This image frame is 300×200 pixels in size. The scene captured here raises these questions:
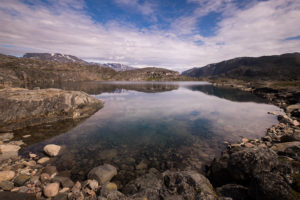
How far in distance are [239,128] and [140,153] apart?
18322 millimetres

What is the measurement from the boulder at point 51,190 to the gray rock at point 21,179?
2.23 metres

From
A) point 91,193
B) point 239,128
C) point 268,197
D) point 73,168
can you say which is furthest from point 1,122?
point 239,128

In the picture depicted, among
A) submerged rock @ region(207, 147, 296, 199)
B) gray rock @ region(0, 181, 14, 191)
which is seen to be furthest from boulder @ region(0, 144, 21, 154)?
submerged rock @ region(207, 147, 296, 199)

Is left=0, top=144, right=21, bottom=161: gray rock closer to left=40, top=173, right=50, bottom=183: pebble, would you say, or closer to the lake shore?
the lake shore

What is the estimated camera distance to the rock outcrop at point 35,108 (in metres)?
21.7

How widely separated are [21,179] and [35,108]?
18.8 meters

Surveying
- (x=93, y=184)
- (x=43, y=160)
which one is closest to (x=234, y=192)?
(x=93, y=184)

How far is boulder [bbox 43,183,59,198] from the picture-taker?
8938 mm

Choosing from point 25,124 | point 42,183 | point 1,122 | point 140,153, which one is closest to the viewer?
point 42,183

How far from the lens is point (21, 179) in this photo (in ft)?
32.9

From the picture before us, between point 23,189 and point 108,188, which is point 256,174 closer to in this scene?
point 108,188

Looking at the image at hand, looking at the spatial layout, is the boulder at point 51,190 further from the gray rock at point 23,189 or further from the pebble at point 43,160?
the pebble at point 43,160

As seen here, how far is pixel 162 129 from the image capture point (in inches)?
891

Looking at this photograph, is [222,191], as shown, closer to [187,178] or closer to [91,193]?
[187,178]
